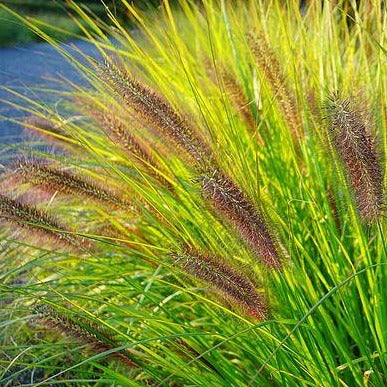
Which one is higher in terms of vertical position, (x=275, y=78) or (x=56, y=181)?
(x=56, y=181)

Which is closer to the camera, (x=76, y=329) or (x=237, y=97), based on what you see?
(x=76, y=329)

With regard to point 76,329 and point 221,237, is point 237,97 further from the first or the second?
point 76,329

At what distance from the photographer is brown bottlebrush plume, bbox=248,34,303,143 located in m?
1.99

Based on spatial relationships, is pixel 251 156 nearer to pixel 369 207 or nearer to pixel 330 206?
pixel 330 206

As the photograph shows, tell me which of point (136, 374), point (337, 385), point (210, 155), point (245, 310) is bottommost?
point (136, 374)

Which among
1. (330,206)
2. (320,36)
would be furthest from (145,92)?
(320,36)

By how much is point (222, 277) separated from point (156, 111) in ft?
1.17

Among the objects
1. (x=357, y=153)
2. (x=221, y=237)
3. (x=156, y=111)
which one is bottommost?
(x=221, y=237)

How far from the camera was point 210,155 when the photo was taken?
1.56 m

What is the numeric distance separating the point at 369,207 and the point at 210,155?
32cm

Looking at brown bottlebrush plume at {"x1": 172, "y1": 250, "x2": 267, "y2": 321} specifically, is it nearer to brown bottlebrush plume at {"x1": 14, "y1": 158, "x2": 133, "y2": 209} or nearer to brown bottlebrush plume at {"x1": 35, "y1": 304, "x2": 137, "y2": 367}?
brown bottlebrush plume at {"x1": 35, "y1": 304, "x2": 137, "y2": 367}

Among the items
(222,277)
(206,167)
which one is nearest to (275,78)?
(206,167)

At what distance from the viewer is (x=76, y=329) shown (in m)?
1.55

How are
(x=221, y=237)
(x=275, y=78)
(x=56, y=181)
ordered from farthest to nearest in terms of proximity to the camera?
(x=275, y=78) → (x=221, y=237) → (x=56, y=181)
